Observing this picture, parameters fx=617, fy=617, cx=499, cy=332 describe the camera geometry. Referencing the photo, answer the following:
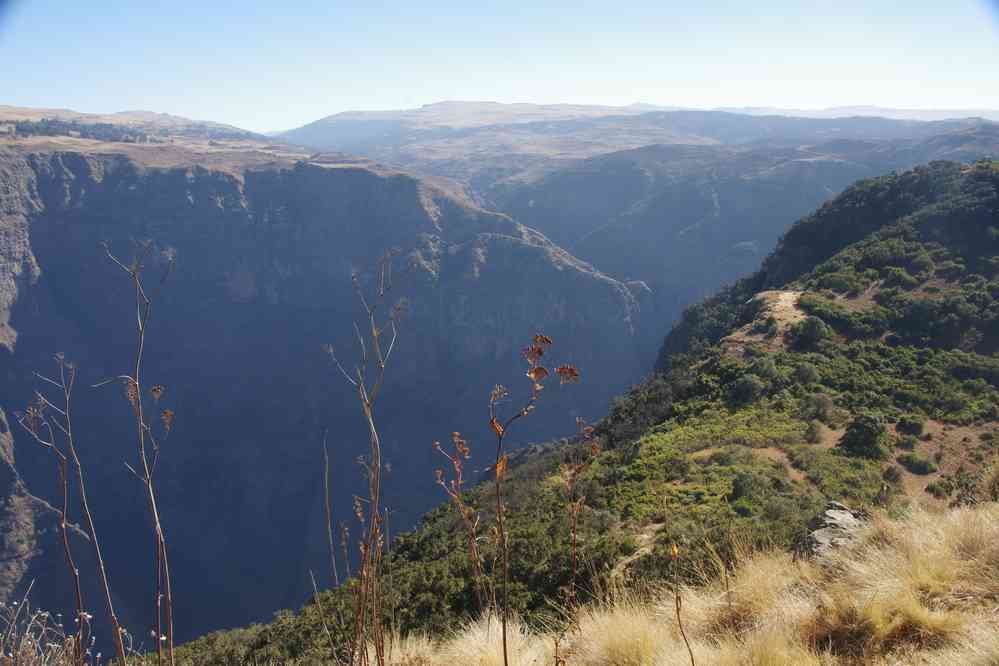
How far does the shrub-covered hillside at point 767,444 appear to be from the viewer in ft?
21.7

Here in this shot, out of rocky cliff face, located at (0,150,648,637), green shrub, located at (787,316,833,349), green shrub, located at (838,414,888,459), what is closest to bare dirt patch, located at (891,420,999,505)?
green shrub, located at (838,414,888,459)

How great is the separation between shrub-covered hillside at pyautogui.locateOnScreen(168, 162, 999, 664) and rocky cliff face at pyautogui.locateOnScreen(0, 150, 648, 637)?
2955 centimetres

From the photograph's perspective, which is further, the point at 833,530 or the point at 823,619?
the point at 833,530

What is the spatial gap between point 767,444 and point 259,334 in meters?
62.1

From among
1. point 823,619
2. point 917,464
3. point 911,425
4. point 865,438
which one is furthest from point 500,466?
point 911,425

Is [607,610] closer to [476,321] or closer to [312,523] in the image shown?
[312,523]

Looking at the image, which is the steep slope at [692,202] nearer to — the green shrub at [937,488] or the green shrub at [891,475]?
the green shrub at [891,475]

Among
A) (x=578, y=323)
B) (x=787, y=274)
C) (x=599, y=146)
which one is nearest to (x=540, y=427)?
(x=578, y=323)

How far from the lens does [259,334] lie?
216 ft

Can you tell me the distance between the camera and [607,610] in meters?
3.56

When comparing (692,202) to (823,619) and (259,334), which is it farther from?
(823,619)

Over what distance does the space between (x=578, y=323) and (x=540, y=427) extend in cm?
1513

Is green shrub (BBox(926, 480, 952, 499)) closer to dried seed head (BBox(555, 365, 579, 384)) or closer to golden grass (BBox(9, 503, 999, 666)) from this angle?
golden grass (BBox(9, 503, 999, 666))

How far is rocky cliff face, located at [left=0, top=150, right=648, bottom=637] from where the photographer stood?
45688 mm
